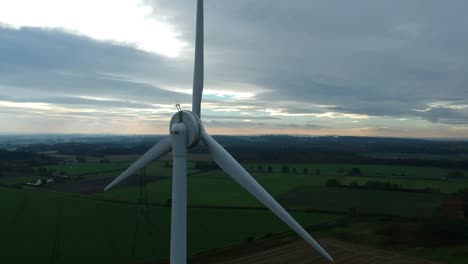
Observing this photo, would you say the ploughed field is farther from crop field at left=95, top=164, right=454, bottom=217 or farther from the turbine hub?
the turbine hub

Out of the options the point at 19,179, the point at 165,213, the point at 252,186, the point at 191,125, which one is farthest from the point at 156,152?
the point at 19,179

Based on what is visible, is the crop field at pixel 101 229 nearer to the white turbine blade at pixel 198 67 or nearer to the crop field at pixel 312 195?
the crop field at pixel 312 195

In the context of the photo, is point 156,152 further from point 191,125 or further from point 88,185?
point 88,185

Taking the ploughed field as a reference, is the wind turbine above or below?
above

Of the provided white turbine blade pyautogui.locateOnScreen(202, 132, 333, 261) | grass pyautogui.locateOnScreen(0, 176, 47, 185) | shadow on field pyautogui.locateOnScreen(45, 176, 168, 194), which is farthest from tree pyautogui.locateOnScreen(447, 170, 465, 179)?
grass pyautogui.locateOnScreen(0, 176, 47, 185)

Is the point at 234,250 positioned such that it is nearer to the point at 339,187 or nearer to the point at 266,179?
the point at 339,187

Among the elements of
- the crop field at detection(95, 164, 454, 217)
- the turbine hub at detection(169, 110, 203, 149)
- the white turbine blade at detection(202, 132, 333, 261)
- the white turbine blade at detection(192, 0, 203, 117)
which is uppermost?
the white turbine blade at detection(192, 0, 203, 117)

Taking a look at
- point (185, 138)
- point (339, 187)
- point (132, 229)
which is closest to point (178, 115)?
point (185, 138)
